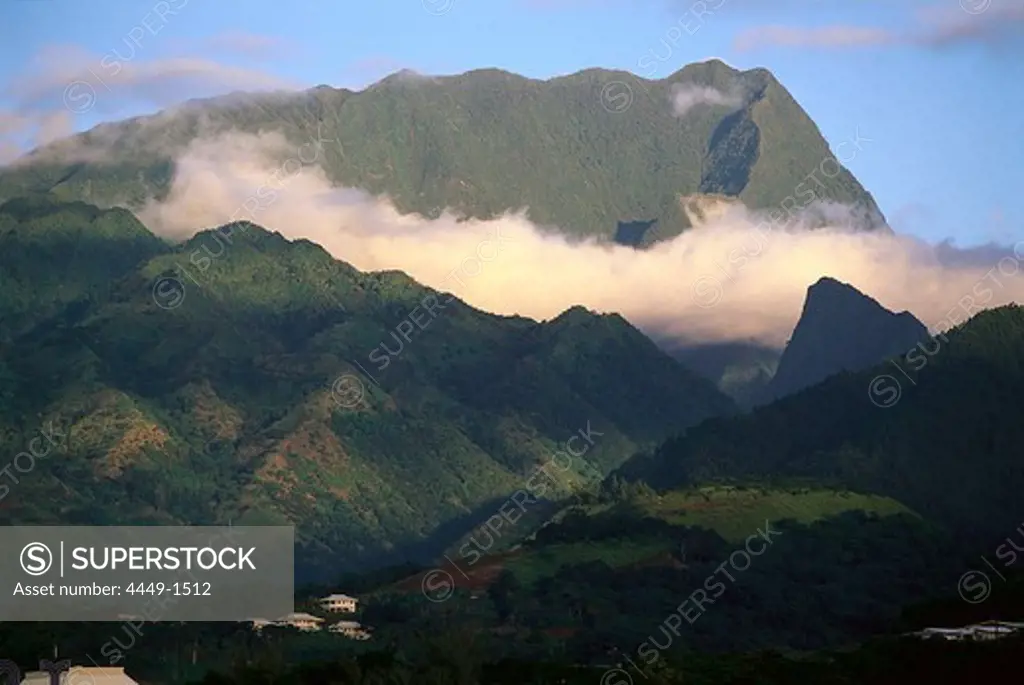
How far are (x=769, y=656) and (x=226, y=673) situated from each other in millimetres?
43757

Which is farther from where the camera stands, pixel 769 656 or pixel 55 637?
pixel 55 637

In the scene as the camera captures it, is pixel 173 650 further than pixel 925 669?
Yes

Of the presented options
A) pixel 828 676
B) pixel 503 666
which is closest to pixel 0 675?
pixel 503 666

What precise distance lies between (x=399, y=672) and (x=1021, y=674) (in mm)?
43765

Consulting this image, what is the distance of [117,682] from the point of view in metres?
142

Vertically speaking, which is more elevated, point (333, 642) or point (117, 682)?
point (333, 642)

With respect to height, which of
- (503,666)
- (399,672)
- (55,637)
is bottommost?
Answer: (399,672)

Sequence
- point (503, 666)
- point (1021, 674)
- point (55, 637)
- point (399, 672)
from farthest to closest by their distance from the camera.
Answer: point (55, 637)
point (503, 666)
point (1021, 674)
point (399, 672)

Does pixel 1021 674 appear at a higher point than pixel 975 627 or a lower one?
lower

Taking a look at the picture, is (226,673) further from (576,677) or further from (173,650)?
(173,650)

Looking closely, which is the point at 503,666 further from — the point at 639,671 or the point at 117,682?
the point at 117,682

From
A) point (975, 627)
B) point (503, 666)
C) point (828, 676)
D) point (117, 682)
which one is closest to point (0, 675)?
point (117, 682)

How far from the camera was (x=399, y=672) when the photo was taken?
4722 inches

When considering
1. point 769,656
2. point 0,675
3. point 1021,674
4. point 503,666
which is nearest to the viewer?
point 0,675
